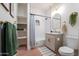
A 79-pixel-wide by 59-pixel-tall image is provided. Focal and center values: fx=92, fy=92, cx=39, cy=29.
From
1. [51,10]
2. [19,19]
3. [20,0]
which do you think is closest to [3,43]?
[20,0]

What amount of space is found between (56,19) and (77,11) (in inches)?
13.4

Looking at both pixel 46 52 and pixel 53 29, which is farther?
pixel 53 29

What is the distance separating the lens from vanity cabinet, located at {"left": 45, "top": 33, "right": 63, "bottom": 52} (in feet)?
4.56

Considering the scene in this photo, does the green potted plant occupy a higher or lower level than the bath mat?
higher

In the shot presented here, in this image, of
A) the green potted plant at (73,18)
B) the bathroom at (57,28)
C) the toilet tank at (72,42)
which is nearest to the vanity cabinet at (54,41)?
the bathroom at (57,28)

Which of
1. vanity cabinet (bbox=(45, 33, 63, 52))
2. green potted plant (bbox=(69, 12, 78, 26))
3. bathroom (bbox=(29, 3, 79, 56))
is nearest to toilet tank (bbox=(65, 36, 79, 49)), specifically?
bathroom (bbox=(29, 3, 79, 56))

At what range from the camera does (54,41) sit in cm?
149

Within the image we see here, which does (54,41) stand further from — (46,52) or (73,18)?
(73,18)

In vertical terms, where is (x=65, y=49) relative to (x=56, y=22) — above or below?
below

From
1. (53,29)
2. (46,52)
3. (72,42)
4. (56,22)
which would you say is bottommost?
(46,52)

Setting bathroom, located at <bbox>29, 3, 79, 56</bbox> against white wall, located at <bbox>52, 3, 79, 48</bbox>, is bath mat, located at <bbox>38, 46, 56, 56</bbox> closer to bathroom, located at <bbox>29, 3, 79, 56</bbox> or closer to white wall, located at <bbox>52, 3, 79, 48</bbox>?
bathroom, located at <bbox>29, 3, 79, 56</bbox>

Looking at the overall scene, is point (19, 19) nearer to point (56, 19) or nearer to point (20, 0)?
point (20, 0)

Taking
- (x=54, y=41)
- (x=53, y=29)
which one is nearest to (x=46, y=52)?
(x=54, y=41)

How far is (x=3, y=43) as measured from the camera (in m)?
0.91
